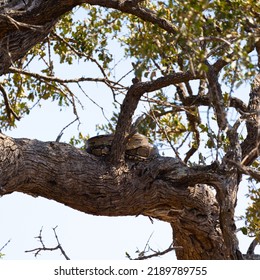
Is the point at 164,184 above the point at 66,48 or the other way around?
the other way around

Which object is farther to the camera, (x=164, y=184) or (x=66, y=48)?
(x=66, y=48)

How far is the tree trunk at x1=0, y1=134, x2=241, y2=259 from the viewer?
20.7ft

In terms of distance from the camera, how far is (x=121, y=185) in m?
6.71

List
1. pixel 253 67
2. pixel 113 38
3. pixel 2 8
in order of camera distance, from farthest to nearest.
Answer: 1. pixel 113 38
2. pixel 2 8
3. pixel 253 67

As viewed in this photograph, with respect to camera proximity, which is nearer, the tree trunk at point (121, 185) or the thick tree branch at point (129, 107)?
the tree trunk at point (121, 185)

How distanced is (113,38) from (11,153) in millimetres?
3390

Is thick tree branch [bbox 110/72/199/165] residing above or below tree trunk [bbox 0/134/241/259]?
above

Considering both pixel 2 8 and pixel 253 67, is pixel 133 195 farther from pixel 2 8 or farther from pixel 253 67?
pixel 253 67

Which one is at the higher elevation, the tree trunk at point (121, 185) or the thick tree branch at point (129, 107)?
the thick tree branch at point (129, 107)

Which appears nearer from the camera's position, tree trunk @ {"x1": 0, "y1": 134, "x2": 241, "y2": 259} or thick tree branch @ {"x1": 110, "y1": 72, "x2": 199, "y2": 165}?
tree trunk @ {"x1": 0, "y1": 134, "x2": 241, "y2": 259}

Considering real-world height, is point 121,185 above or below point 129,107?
below

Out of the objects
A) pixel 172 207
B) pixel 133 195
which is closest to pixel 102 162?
pixel 133 195

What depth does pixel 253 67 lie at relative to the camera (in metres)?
4.60

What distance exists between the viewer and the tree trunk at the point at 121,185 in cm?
630
